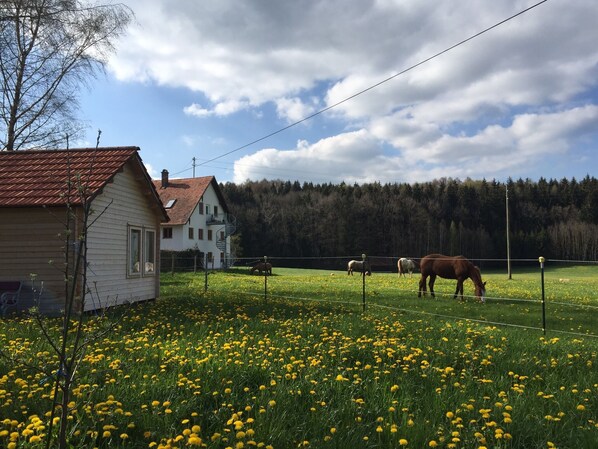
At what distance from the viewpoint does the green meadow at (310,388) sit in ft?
11.7

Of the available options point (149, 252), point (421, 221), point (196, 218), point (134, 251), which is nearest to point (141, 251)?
point (134, 251)

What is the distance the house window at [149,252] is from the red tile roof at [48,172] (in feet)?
6.74

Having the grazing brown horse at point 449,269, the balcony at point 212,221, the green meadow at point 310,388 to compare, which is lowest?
the green meadow at point 310,388

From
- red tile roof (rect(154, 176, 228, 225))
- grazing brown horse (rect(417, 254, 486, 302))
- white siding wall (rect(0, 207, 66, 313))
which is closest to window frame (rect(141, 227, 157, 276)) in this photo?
white siding wall (rect(0, 207, 66, 313))

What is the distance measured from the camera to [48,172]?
1220 cm

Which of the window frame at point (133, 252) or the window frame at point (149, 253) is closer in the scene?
the window frame at point (133, 252)

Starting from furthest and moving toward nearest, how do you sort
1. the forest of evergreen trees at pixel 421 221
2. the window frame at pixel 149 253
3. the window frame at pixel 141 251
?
the forest of evergreen trees at pixel 421 221
the window frame at pixel 149 253
the window frame at pixel 141 251

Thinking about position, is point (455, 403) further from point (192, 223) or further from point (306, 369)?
point (192, 223)

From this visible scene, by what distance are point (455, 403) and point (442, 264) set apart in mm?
13286

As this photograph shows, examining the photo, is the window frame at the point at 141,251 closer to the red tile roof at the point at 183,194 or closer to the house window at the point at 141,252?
the house window at the point at 141,252

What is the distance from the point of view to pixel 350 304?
43.1ft

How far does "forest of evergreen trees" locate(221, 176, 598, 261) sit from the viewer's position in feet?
255

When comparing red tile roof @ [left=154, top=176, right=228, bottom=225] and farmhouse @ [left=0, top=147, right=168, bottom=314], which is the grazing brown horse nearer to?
farmhouse @ [left=0, top=147, right=168, bottom=314]

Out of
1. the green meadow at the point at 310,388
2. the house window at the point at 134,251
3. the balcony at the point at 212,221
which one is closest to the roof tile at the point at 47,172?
the house window at the point at 134,251
